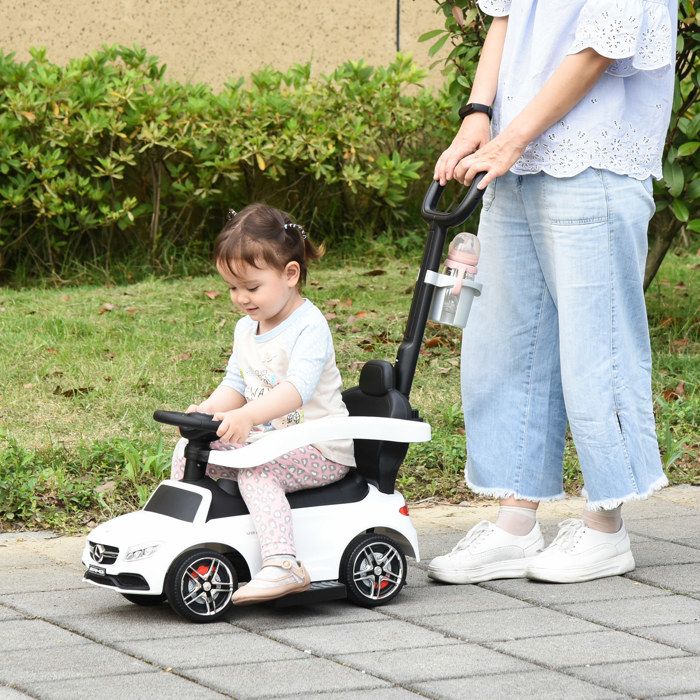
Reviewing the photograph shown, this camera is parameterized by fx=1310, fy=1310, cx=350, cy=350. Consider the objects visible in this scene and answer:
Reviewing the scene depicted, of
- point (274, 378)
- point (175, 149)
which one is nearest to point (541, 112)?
point (274, 378)

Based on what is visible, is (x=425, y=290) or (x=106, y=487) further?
(x=106, y=487)

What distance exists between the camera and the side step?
3.29 meters

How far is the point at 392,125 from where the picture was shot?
8.83 metres

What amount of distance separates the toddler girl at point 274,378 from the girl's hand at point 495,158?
0.49 meters

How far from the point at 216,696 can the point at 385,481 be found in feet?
3.12

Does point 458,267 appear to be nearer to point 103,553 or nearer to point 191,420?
point 191,420

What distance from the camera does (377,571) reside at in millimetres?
3441

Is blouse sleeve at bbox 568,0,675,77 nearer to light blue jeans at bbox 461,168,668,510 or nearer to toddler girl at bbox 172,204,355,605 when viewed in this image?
light blue jeans at bbox 461,168,668,510

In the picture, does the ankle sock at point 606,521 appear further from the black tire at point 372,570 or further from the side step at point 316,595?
the side step at point 316,595

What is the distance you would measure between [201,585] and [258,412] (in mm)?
453

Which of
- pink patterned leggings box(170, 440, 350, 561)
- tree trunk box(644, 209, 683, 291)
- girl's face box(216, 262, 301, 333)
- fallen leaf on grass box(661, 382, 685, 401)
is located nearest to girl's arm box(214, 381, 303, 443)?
pink patterned leggings box(170, 440, 350, 561)

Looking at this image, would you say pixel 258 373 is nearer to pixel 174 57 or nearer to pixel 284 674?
pixel 284 674

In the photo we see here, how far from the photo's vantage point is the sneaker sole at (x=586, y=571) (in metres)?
3.69

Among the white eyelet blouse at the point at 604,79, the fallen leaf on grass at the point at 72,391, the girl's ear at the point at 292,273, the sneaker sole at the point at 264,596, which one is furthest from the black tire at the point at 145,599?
the fallen leaf on grass at the point at 72,391
